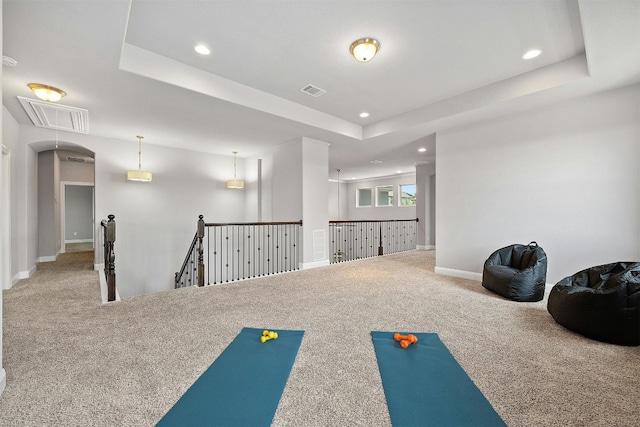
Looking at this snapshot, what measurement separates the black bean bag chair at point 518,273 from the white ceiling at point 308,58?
2138mm

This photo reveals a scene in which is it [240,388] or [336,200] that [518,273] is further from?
[336,200]

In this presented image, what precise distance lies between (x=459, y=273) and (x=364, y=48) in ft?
13.3

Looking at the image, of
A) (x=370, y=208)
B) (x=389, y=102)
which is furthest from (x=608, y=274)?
(x=370, y=208)

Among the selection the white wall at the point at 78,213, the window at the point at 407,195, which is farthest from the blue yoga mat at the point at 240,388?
the white wall at the point at 78,213

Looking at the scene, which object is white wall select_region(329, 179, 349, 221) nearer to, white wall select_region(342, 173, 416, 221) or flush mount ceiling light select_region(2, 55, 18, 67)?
white wall select_region(342, 173, 416, 221)

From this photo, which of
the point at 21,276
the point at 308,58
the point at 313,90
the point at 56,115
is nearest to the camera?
the point at 308,58

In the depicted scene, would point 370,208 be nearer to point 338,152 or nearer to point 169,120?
point 338,152

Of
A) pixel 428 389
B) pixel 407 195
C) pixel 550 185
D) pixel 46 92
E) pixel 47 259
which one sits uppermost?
pixel 46 92

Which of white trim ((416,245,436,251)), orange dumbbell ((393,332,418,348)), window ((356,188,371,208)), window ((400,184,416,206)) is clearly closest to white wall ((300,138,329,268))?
orange dumbbell ((393,332,418,348))

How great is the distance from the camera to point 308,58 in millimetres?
3340

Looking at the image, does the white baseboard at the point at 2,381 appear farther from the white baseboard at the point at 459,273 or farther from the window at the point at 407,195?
the window at the point at 407,195

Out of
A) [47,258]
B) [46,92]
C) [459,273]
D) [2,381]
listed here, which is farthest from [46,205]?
[459,273]

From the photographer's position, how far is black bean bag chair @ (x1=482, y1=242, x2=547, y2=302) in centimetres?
355

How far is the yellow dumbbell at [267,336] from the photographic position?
250 cm
